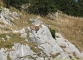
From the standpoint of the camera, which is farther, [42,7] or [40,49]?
[42,7]

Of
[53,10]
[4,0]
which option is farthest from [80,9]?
[4,0]

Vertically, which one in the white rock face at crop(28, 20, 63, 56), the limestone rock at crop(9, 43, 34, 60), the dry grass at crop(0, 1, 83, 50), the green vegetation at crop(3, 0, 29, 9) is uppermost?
the green vegetation at crop(3, 0, 29, 9)

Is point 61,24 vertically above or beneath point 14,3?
beneath

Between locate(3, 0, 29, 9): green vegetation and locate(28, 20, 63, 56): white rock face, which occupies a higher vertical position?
locate(3, 0, 29, 9): green vegetation

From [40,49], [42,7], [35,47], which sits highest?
[42,7]

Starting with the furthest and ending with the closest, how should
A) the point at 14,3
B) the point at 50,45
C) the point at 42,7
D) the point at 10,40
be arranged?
the point at 42,7
the point at 14,3
the point at 50,45
the point at 10,40

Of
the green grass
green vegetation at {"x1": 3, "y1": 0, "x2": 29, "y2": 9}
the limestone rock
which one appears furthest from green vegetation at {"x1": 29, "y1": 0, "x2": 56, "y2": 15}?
the limestone rock

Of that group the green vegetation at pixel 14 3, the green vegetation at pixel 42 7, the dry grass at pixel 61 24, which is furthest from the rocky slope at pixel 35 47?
the green vegetation at pixel 42 7

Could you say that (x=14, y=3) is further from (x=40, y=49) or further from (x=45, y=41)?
(x=40, y=49)

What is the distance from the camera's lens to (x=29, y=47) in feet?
92.5

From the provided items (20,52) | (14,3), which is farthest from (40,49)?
(14,3)

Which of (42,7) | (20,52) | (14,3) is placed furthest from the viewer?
(42,7)

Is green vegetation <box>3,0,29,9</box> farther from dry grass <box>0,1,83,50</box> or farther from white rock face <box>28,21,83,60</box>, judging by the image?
white rock face <box>28,21,83,60</box>

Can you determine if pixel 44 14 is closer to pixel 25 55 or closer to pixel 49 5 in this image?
pixel 49 5
